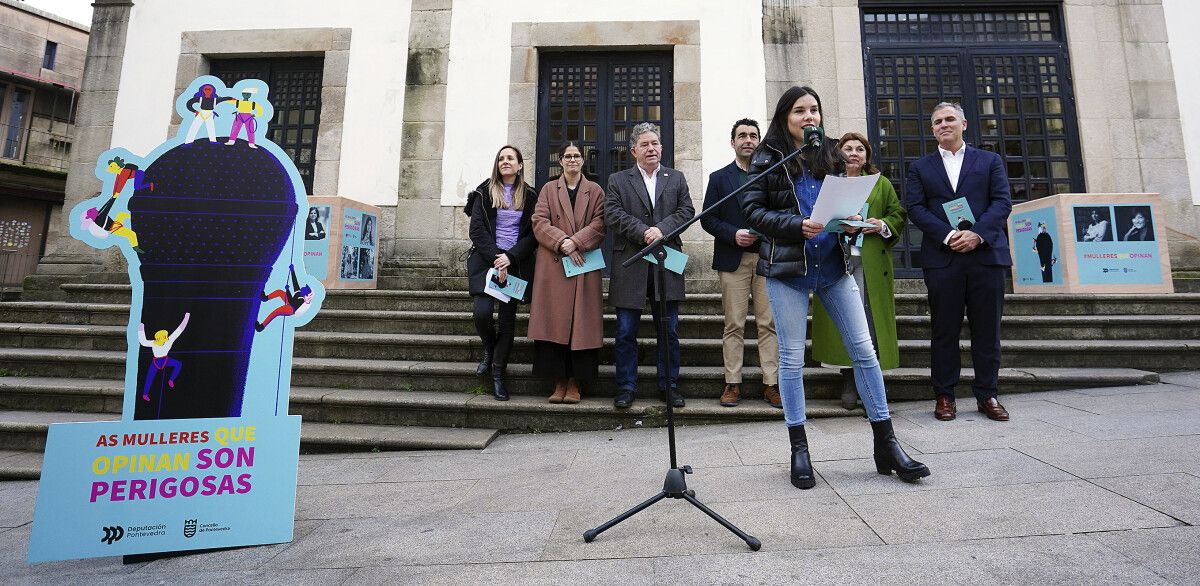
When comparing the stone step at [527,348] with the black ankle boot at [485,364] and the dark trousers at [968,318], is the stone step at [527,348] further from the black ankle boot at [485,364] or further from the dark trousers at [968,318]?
the dark trousers at [968,318]

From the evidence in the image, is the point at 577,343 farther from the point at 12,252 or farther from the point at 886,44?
the point at 12,252

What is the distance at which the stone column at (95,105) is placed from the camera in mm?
7652

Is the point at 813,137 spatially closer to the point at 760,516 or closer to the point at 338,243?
the point at 760,516

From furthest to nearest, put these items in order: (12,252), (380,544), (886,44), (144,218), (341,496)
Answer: (12,252) < (886,44) < (341,496) < (144,218) < (380,544)

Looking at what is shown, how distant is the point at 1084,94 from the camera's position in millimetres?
7348

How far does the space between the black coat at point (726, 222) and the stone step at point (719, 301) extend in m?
1.69

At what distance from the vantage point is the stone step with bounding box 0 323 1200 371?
5.00 m

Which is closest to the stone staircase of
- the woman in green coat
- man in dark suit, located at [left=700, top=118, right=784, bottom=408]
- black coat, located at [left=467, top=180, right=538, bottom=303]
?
man in dark suit, located at [left=700, top=118, right=784, bottom=408]

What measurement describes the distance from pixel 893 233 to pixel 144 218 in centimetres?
455

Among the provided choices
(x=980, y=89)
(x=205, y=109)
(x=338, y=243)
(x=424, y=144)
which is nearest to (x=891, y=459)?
(x=205, y=109)

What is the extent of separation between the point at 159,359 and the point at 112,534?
718 mm

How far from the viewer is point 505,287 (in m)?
4.43

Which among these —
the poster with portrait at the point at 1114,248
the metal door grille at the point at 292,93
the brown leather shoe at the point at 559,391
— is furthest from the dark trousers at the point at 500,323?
the poster with portrait at the point at 1114,248

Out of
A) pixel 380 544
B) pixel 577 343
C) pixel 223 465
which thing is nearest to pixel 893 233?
pixel 577 343
